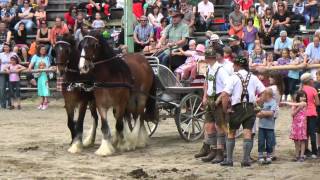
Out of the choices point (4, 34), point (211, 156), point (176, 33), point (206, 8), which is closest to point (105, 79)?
point (211, 156)

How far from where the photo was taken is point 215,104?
11.7 meters

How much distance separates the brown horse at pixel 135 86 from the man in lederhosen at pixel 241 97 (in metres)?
2.70

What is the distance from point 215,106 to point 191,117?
280cm

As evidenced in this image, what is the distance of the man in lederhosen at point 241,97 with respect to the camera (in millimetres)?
11195

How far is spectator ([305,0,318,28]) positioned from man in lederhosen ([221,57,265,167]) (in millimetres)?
12538

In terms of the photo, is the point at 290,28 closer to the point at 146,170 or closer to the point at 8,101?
the point at 8,101

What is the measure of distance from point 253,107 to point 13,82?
39.1 ft

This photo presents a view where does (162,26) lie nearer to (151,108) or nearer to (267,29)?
(267,29)

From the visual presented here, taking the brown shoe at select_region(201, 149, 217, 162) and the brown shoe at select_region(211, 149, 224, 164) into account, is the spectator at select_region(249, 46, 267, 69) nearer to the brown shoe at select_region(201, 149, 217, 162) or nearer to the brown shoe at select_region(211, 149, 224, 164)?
the brown shoe at select_region(201, 149, 217, 162)

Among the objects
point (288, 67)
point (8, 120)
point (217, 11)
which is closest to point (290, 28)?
Answer: point (217, 11)

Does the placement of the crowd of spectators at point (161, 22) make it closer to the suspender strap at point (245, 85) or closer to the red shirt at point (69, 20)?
the red shirt at point (69, 20)

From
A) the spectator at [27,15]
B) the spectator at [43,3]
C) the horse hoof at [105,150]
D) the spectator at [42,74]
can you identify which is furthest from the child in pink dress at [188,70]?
the spectator at [43,3]

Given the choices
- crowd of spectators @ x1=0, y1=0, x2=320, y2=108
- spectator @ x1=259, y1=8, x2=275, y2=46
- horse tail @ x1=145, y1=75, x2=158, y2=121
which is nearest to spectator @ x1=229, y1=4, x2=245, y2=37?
crowd of spectators @ x1=0, y1=0, x2=320, y2=108

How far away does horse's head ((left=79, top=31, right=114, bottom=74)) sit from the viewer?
41.9 feet
